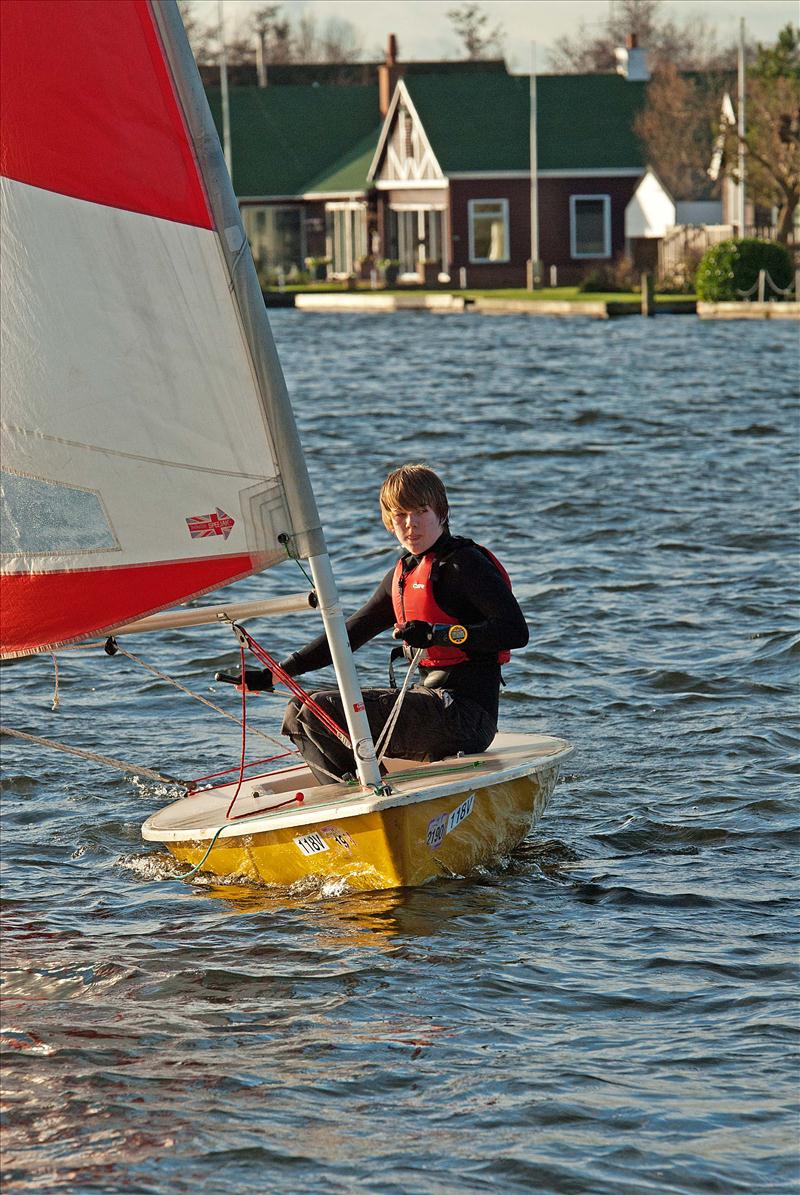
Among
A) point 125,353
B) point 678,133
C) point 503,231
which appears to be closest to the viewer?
point 125,353

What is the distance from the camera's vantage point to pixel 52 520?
5633mm

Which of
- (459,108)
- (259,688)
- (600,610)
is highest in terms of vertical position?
(459,108)

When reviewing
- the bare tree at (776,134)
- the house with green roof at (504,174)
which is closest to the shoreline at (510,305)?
the house with green roof at (504,174)

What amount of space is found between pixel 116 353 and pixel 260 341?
0.46 metres

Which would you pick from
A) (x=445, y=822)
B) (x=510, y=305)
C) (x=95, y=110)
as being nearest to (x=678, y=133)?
(x=510, y=305)

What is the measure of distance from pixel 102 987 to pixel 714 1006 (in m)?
1.96

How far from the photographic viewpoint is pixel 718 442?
65.8ft

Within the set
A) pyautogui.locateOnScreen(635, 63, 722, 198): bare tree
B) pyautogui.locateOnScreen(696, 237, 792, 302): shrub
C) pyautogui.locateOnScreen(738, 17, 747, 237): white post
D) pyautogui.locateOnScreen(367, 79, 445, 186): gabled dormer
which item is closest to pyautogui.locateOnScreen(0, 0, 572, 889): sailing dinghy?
pyautogui.locateOnScreen(696, 237, 792, 302): shrub

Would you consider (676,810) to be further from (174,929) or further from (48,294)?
(48,294)

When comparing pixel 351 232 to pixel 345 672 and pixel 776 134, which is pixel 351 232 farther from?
pixel 345 672

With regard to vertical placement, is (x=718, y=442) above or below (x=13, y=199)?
below

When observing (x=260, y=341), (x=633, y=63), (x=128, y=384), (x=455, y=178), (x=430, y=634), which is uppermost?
(x=633, y=63)

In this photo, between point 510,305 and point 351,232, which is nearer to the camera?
point 510,305

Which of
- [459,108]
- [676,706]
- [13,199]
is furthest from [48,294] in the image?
[459,108]
